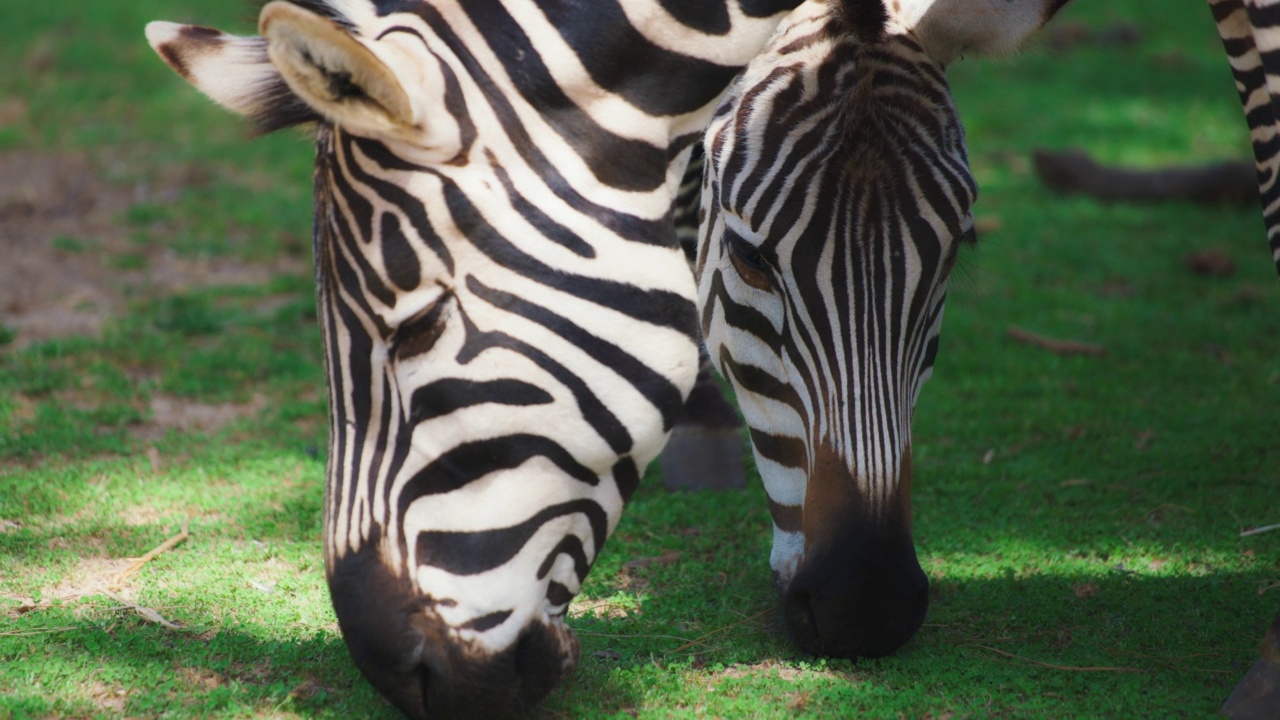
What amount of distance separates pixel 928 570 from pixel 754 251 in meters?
1.36

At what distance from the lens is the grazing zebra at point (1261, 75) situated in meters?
2.61

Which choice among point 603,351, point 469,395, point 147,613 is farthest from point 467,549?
point 147,613

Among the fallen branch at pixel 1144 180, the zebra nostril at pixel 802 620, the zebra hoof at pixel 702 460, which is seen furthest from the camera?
the fallen branch at pixel 1144 180

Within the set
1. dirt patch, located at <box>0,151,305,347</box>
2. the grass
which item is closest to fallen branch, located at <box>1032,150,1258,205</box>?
the grass

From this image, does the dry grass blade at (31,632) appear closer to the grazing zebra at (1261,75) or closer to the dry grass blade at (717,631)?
the dry grass blade at (717,631)

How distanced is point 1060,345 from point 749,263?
3.79m

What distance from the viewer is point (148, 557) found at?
11.6ft

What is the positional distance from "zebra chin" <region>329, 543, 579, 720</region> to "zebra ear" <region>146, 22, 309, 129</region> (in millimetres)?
891

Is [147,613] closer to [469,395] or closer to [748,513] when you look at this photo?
[469,395]

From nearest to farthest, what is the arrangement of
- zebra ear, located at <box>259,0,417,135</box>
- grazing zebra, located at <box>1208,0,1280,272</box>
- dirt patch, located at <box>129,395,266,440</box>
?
zebra ear, located at <box>259,0,417,135</box> < grazing zebra, located at <box>1208,0,1280,272</box> < dirt patch, located at <box>129,395,266,440</box>

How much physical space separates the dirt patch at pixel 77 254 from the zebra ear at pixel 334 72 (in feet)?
14.3

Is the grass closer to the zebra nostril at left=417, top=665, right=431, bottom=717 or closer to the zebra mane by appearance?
the zebra nostril at left=417, top=665, right=431, bottom=717

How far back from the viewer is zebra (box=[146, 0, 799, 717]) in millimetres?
2131

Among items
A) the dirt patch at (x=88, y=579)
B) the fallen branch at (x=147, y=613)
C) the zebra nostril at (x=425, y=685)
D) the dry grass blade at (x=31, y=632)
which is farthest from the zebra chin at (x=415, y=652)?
the dirt patch at (x=88, y=579)
